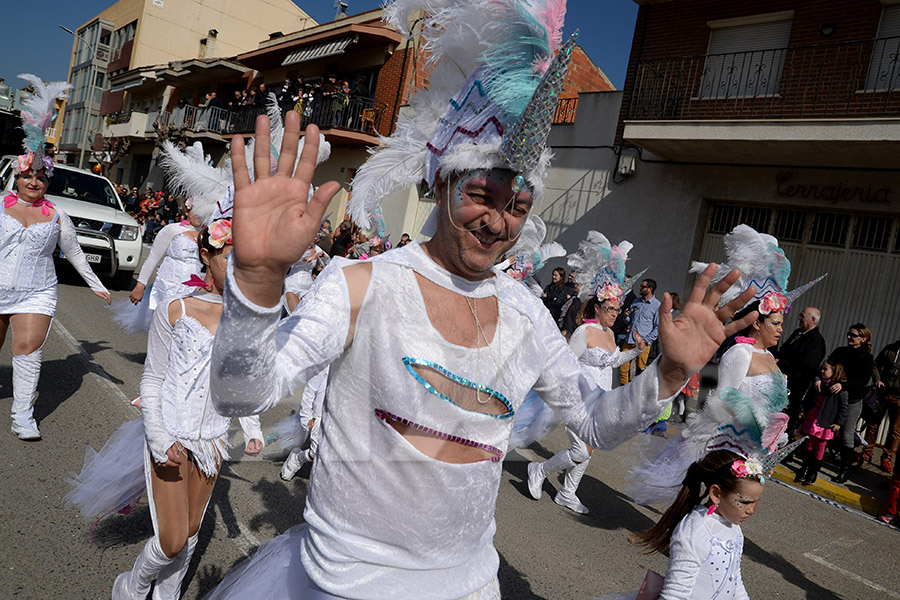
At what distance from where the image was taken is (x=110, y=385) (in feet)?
22.5

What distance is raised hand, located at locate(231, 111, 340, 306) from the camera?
4.42 feet

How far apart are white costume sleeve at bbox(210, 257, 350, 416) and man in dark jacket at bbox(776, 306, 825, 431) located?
7540 mm

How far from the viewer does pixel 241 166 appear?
1.42 metres

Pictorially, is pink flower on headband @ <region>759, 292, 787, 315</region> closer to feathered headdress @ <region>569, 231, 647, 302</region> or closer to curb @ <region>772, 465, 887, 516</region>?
feathered headdress @ <region>569, 231, 647, 302</region>

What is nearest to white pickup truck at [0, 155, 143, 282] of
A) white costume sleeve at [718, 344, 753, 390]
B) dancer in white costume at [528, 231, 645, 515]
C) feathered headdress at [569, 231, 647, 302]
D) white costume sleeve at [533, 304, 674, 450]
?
feathered headdress at [569, 231, 647, 302]

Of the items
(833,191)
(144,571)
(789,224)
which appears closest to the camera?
(144,571)

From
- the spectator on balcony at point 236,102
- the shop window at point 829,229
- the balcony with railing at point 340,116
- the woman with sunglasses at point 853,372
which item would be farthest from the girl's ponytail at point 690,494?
the spectator on balcony at point 236,102

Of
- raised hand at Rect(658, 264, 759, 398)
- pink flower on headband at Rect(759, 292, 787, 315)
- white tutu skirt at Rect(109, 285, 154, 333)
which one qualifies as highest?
pink flower on headband at Rect(759, 292, 787, 315)

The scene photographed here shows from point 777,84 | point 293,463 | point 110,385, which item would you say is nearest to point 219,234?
point 293,463

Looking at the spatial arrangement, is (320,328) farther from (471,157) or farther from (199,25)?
(199,25)

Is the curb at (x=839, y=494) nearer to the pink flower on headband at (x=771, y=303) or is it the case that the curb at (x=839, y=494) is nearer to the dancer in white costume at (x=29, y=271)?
the pink flower on headband at (x=771, y=303)

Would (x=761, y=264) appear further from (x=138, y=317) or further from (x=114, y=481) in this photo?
(x=138, y=317)

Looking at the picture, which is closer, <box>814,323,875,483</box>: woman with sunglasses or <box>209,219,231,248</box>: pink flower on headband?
<box>209,219,231,248</box>: pink flower on headband

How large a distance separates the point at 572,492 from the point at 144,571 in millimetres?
3751
